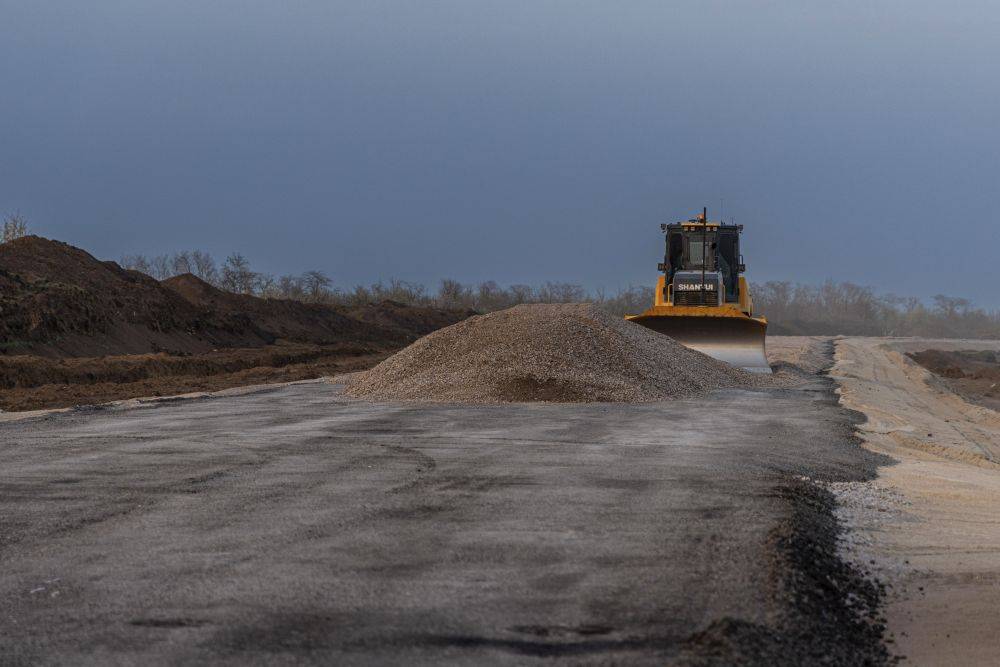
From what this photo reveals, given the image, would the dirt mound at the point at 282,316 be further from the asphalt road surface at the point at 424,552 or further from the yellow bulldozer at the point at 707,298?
the asphalt road surface at the point at 424,552

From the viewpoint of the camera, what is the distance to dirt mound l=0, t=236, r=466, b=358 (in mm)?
24188

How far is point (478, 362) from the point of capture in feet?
50.9

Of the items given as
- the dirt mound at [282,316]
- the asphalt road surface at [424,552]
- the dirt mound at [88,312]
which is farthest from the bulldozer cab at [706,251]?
the dirt mound at [282,316]

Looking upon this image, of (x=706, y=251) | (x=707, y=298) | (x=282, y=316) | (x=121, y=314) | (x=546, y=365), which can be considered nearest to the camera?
(x=546, y=365)

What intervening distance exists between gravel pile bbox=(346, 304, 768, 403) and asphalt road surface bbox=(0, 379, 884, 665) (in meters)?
4.85

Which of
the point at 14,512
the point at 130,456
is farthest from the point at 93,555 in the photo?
the point at 130,456

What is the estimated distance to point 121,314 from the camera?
92.1 feet

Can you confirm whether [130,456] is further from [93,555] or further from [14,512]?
[93,555]

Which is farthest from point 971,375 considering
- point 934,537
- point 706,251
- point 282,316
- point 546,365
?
point 934,537

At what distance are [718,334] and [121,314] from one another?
17140mm

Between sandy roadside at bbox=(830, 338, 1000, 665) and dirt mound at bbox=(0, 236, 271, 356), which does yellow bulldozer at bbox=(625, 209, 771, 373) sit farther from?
dirt mound at bbox=(0, 236, 271, 356)

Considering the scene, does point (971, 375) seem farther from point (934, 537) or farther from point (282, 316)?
point (934, 537)

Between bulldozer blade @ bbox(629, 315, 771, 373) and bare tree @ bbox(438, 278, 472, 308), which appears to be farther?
bare tree @ bbox(438, 278, 472, 308)

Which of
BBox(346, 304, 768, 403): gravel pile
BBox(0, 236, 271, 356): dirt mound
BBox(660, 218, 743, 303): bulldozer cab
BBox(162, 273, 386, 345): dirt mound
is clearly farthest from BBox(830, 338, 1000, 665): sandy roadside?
BBox(162, 273, 386, 345): dirt mound
